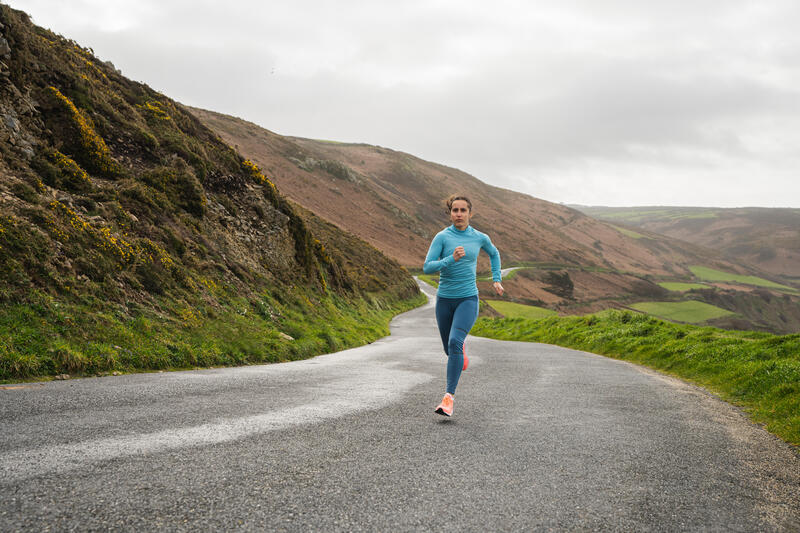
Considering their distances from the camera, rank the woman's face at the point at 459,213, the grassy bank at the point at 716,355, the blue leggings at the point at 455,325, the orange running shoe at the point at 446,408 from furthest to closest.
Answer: the grassy bank at the point at 716,355
the woman's face at the point at 459,213
the blue leggings at the point at 455,325
the orange running shoe at the point at 446,408

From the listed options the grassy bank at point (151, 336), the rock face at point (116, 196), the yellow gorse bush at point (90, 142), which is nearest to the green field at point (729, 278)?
the rock face at point (116, 196)

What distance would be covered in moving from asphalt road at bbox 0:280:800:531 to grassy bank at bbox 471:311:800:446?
0.97 meters

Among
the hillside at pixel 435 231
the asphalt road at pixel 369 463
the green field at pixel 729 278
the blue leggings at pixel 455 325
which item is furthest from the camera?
the green field at pixel 729 278

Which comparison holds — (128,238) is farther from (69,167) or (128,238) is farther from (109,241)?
(69,167)

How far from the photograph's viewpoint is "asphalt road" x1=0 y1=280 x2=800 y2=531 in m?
2.89

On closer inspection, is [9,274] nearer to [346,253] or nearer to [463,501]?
[463,501]

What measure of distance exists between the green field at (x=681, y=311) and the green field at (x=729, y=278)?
87.4m

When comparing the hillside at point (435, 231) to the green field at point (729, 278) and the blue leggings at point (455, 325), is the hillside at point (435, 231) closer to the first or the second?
the green field at point (729, 278)

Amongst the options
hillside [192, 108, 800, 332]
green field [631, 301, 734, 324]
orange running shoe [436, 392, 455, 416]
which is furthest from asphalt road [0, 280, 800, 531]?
green field [631, 301, 734, 324]

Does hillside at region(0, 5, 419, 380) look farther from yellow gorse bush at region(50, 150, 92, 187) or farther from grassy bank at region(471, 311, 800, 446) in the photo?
grassy bank at region(471, 311, 800, 446)

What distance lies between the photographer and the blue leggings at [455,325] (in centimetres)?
594

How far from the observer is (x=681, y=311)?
88500 mm

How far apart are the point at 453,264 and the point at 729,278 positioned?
20571 centimetres

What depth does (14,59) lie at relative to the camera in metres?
12.4
